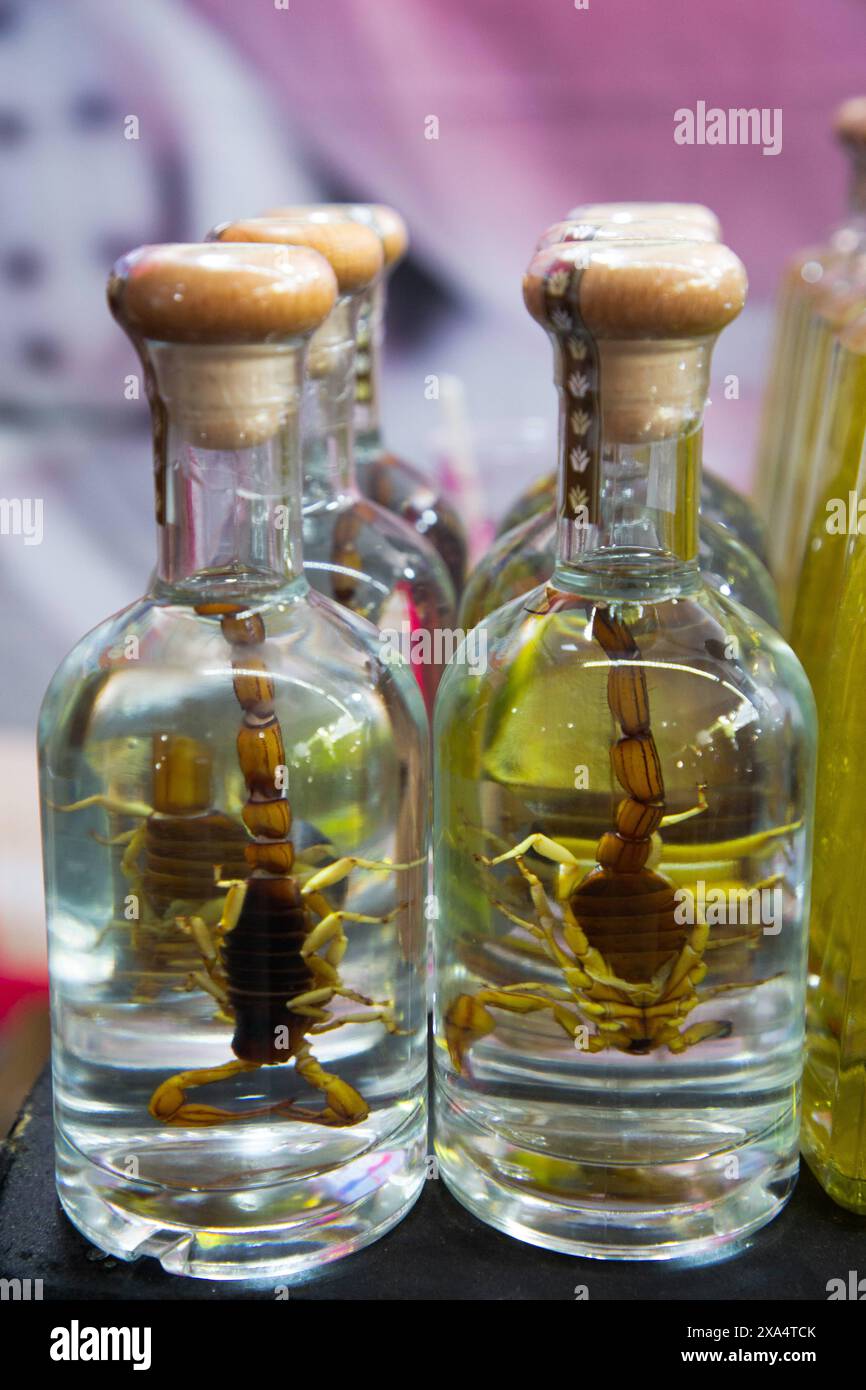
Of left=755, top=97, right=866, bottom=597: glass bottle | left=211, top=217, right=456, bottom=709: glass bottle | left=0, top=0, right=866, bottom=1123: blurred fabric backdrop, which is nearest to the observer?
left=211, top=217, right=456, bottom=709: glass bottle

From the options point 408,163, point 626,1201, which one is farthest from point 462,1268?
point 408,163

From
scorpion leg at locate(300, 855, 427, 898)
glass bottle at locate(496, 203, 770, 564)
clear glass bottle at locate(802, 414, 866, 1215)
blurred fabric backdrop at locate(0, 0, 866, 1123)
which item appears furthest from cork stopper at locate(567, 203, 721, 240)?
blurred fabric backdrop at locate(0, 0, 866, 1123)

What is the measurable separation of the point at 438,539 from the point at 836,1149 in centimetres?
29

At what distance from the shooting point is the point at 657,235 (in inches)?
16.9

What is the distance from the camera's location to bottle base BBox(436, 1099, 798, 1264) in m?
0.39

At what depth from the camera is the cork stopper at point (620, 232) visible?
40 centimetres

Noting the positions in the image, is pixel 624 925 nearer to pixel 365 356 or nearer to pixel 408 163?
pixel 365 356

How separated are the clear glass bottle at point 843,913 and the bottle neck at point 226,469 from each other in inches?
5.8

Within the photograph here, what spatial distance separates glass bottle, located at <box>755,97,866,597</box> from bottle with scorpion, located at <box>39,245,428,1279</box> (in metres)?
0.35

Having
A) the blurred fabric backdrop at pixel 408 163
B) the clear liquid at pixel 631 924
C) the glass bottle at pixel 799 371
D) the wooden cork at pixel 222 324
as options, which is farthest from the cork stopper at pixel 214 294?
the blurred fabric backdrop at pixel 408 163

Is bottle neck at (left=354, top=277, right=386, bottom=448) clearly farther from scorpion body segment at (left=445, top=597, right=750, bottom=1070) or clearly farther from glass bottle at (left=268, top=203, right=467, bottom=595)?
scorpion body segment at (left=445, top=597, right=750, bottom=1070)

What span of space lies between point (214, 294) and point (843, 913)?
Answer: 0.23 m

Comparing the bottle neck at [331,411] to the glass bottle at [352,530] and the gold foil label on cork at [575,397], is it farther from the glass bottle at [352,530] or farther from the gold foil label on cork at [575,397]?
the gold foil label on cork at [575,397]
